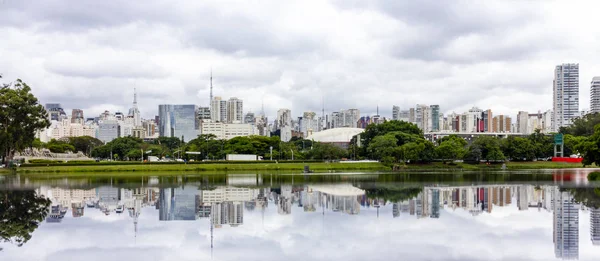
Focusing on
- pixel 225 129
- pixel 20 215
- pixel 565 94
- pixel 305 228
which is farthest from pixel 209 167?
pixel 565 94

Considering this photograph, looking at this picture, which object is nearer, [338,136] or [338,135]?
[338,136]

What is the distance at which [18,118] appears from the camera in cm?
5600

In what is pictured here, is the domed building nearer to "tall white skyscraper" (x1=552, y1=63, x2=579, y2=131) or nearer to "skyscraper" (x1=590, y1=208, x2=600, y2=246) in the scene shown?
"tall white skyscraper" (x1=552, y1=63, x2=579, y2=131)

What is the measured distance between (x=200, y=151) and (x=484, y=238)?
246ft

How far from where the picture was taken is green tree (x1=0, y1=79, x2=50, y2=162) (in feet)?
180

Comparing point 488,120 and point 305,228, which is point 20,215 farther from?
point 488,120

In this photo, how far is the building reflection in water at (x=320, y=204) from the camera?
18.3 meters

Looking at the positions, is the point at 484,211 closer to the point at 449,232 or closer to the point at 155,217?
the point at 449,232

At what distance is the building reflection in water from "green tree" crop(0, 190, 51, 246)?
1.71ft

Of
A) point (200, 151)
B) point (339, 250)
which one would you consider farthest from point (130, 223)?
point (200, 151)

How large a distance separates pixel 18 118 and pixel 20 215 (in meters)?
40.8

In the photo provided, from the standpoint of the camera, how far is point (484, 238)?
14.3 m

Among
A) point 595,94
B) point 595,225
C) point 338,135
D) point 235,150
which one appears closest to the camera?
point 595,225

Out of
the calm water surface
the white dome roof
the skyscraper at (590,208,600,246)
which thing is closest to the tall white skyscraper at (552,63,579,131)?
the white dome roof
